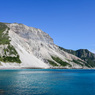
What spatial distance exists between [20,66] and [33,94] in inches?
5646

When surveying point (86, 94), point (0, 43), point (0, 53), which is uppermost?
point (0, 43)

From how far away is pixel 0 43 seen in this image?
197750 mm

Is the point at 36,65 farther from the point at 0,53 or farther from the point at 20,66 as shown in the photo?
the point at 0,53

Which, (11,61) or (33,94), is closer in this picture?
(33,94)

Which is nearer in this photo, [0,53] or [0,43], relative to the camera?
[0,53]

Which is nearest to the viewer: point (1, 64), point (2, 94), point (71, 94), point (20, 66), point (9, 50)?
point (2, 94)

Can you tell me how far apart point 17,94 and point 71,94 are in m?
11.9

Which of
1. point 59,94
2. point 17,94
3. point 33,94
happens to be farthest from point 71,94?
point 17,94

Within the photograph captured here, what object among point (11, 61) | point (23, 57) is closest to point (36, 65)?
point (23, 57)

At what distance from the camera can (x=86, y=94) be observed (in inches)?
1443

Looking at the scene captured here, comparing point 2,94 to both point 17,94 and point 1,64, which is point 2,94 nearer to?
point 17,94

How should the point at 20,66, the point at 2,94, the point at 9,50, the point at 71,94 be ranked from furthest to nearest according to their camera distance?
1. the point at 9,50
2. the point at 20,66
3. the point at 71,94
4. the point at 2,94

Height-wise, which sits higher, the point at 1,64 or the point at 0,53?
the point at 0,53

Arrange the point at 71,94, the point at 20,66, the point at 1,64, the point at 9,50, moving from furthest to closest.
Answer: the point at 9,50 < the point at 20,66 < the point at 1,64 < the point at 71,94
